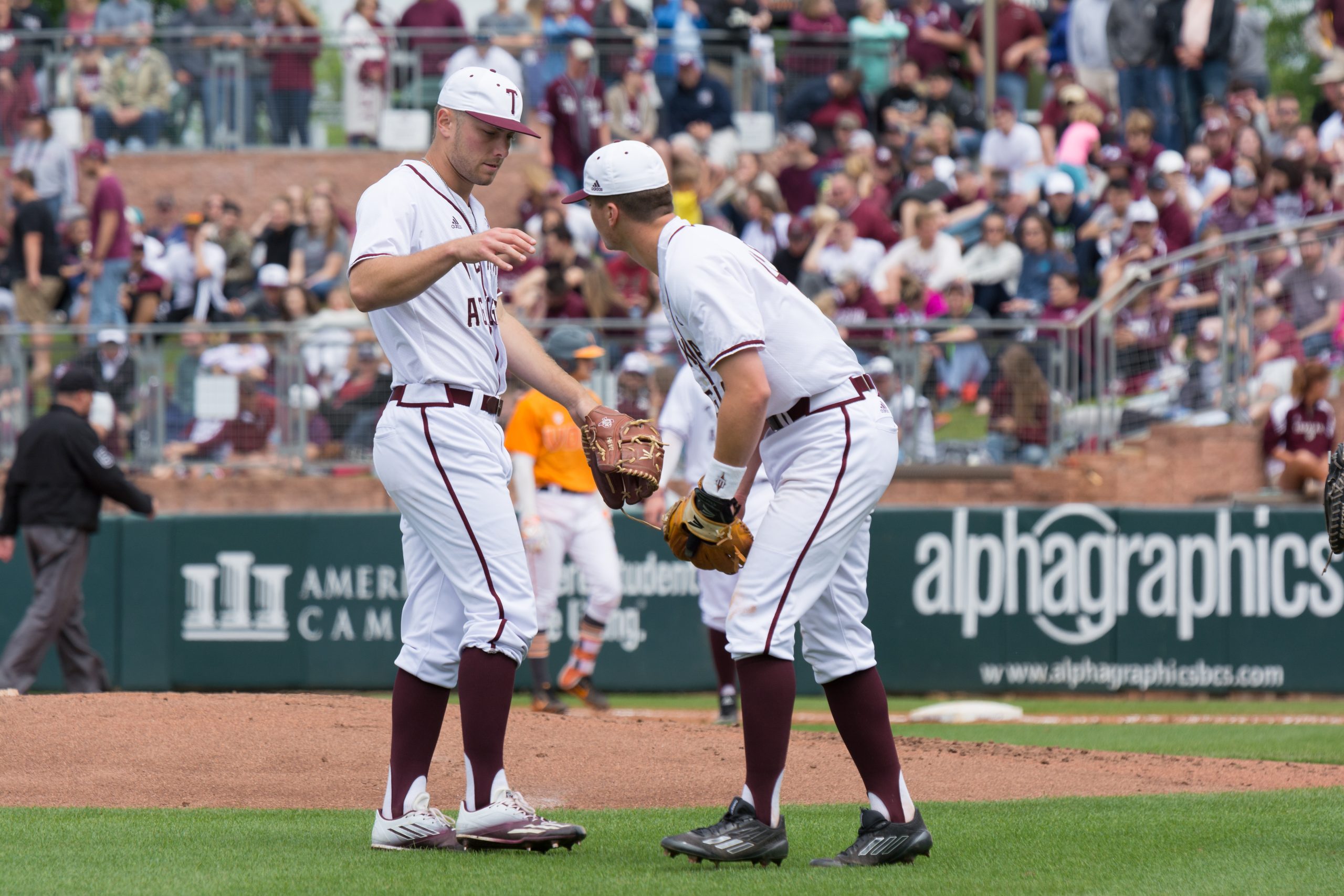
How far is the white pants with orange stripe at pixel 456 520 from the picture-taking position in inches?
204

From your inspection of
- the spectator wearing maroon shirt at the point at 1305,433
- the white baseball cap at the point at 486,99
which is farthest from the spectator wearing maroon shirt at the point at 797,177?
the white baseball cap at the point at 486,99

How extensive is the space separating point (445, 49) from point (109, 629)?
8.08 m

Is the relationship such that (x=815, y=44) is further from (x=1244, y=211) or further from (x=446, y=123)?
(x=446, y=123)

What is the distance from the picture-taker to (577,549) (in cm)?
1110

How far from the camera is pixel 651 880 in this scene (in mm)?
4660

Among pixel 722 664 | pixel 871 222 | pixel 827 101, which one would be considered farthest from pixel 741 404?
pixel 827 101

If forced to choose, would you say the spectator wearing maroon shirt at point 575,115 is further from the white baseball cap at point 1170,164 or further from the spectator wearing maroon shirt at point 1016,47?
the white baseball cap at point 1170,164

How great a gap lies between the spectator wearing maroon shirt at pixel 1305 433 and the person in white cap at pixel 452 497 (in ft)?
30.5

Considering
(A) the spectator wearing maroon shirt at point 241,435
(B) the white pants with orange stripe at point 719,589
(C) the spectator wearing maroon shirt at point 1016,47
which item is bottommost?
(B) the white pants with orange stripe at point 719,589

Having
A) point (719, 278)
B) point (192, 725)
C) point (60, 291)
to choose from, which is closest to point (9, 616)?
point (60, 291)

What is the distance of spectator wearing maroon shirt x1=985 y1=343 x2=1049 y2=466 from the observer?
13680mm

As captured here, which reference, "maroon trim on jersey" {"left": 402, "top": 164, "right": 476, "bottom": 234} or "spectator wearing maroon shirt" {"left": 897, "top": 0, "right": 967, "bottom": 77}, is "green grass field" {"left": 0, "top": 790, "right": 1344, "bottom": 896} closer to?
"maroon trim on jersey" {"left": 402, "top": 164, "right": 476, "bottom": 234}

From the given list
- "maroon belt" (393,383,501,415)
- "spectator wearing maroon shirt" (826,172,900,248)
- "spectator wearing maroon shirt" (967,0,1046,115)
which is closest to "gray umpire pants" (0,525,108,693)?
"maroon belt" (393,383,501,415)

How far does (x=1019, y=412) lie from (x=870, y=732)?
913 centimetres
